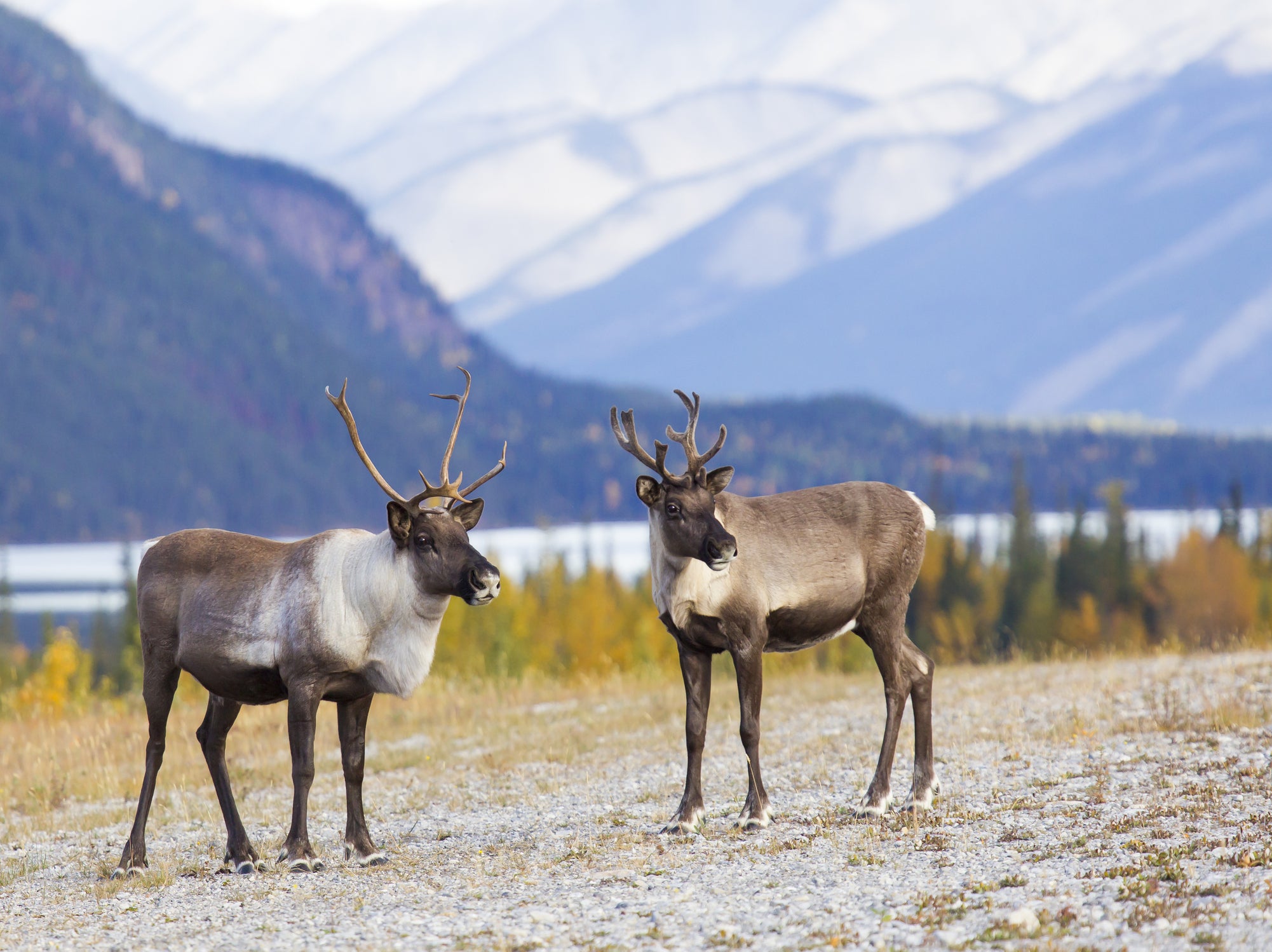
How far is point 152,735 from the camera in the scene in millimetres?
11922

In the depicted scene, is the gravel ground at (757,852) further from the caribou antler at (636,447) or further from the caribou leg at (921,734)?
the caribou antler at (636,447)

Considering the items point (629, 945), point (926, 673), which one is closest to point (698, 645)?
point (926, 673)

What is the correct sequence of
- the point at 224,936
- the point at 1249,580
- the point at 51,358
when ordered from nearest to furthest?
1. the point at 224,936
2. the point at 1249,580
3. the point at 51,358

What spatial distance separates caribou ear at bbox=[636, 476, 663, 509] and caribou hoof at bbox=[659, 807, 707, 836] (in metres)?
2.25

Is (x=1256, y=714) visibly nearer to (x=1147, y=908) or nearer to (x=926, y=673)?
(x=926, y=673)

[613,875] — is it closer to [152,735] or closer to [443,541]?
[443,541]

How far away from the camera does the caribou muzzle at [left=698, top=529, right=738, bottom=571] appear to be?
11375mm

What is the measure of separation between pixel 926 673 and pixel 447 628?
46.0m

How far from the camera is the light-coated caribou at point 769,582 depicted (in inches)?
466

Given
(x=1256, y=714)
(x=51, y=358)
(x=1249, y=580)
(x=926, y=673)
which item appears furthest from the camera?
(x=51, y=358)

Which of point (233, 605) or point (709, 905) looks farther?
point (233, 605)

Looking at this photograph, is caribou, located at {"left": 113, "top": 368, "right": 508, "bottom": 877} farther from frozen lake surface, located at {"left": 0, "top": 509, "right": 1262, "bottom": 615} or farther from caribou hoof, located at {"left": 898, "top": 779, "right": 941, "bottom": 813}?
frozen lake surface, located at {"left": 0, "top": 509, "right": 1262, "bottom": 615}

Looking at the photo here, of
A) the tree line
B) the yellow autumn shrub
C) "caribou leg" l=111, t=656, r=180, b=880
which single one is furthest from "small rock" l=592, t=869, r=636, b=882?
the tree line

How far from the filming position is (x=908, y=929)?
8688mm
